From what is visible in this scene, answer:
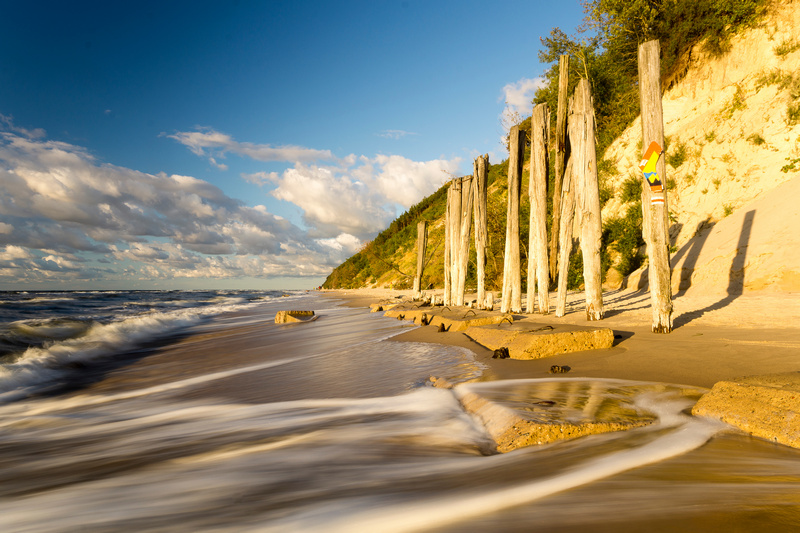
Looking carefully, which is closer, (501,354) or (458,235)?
(501,354)

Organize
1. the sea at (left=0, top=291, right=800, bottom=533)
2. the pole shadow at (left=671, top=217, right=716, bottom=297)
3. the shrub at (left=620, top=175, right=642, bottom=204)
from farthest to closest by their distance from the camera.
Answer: the shrub at (left=620, top=175, right=642, bottom=204)
the pole shadow at (left=671, top=217, right=716, bottom=297)
the sea at (left=0, top=291, right=800, bottom=533)

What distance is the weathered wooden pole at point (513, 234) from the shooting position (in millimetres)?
8570

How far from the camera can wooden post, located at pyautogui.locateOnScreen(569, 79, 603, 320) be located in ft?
22.1

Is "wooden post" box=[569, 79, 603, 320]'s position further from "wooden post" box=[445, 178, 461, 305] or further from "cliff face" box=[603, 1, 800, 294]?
"wooden post" box=[445, 178, 461, 305]

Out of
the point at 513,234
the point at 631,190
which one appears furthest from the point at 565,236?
the point at 631,190

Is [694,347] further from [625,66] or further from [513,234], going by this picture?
[625,66]

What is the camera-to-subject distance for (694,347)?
15.5 ft

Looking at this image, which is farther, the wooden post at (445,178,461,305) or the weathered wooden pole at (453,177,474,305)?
the wooden post at (445,178,461,305)

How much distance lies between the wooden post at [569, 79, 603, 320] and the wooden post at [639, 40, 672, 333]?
992 mm

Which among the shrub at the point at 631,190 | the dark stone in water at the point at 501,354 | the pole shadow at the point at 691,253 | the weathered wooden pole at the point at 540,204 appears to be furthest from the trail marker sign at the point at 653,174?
the shrub at the point at 631,190

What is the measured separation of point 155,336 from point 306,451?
491 inches

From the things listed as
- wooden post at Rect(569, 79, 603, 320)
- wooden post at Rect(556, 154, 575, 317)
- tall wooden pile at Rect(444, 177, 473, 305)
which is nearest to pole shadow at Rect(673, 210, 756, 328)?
wooden post at Rect(569, 79, 603, 320)

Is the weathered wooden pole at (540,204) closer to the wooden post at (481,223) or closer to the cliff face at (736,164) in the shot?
the wooden post at (481,223)

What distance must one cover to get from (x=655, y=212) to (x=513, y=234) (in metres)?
3.12
